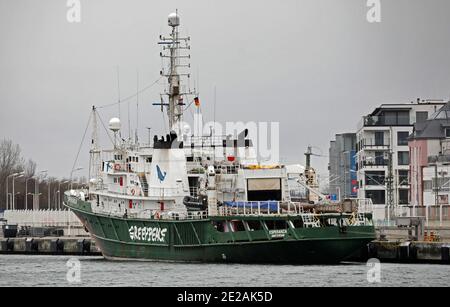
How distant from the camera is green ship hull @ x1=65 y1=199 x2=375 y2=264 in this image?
66.4 meters

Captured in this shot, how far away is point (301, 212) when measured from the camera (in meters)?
67.6

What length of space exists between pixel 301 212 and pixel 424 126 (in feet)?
158

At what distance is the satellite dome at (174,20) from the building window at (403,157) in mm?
53433

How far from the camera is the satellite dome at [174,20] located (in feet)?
253

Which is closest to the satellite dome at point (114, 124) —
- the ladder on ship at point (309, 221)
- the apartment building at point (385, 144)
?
the ladder on ship at point (309, 221)

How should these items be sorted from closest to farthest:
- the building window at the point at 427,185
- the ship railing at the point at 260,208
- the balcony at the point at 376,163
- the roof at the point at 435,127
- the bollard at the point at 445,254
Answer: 1. the ship railing at the point at 260,208
2. the bollard at the point at 445,254
3. the building window at the point at 427,185
4. the roof at the point at 435,127
5. the balcony at the point at 376,163

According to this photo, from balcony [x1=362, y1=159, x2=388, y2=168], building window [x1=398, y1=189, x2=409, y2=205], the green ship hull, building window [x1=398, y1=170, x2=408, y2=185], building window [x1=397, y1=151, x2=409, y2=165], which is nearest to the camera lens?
the green ship hull

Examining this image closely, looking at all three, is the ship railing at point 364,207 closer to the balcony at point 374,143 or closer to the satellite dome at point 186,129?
the satellite dome at point 186,129

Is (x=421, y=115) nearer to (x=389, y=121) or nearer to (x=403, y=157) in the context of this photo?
(x=389, y=121)

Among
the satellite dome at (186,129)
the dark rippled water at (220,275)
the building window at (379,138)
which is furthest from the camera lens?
the building window at (379,138)

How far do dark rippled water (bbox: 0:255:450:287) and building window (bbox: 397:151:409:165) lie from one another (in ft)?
179

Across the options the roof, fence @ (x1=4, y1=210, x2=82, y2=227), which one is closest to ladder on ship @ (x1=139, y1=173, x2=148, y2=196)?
the roof

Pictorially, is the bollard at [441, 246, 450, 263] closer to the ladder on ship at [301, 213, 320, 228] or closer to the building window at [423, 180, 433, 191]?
the ladder on ship at [301, 213, 320, 228]
